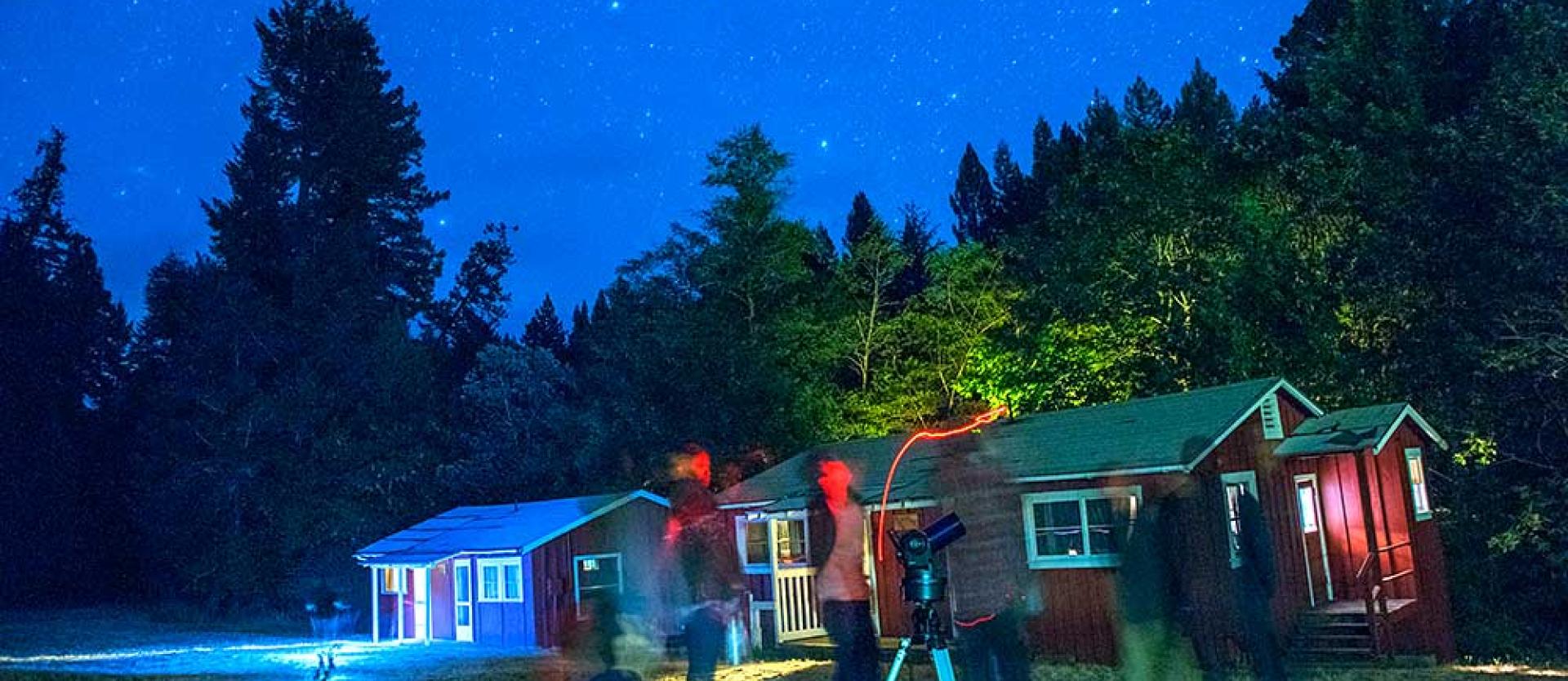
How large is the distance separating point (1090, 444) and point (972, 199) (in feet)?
123

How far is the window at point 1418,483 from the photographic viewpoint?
1529 centimetres

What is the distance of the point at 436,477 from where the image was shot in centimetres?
3384

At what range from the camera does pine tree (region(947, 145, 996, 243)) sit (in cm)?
5009

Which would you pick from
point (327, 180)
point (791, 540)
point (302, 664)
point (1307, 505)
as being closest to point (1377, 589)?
point (1307, 505)

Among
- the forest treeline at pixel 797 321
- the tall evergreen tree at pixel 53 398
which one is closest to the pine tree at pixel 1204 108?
the forest treeline at pixel 797 321

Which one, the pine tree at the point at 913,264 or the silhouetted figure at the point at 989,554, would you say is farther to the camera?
the pine tree at the point at 913,264

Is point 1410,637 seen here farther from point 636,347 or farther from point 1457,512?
point 636,347

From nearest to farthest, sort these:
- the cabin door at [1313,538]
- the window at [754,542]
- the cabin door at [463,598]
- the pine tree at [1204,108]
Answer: the cabin door at [1313,538] < the window at [754,542] < the cabin door at [463,598] < the pine tree at [1204,108]

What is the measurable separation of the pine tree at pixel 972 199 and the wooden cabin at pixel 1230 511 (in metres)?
33.9

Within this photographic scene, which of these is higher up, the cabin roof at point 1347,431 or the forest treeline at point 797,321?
the forest treeline at point 797,321

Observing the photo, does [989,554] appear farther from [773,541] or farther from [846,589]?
[773,541]

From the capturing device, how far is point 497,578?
824 inches

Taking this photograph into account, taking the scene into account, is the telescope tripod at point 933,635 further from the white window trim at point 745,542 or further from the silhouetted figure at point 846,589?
the white window trim at point 745,542

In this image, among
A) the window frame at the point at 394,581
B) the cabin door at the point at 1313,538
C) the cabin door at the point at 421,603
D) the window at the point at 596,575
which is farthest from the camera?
the window frame at the point at 394,581
